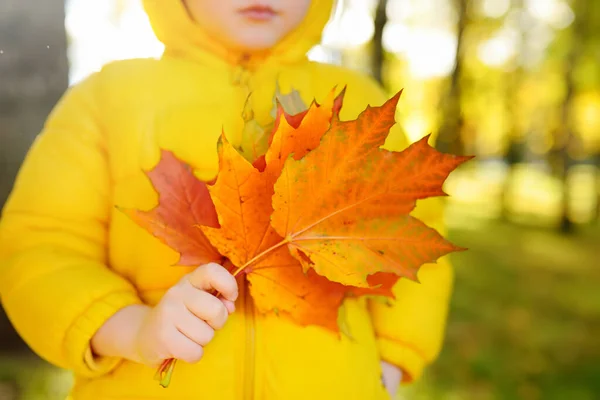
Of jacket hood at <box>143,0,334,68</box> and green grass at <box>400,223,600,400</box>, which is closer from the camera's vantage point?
jacket hood at <box>143,0,334,68</box>

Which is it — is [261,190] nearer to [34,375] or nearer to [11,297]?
[11,297]

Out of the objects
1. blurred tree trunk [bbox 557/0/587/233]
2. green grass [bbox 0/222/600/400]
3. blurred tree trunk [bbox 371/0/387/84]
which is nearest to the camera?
blurred tree trunk [bbox 371/0/387/84]

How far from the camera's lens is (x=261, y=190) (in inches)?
20.0

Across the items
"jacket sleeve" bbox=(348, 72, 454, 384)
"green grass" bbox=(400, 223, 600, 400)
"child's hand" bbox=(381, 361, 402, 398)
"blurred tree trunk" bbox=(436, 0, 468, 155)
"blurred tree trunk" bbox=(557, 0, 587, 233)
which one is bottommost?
"child's hand" bbox=(381, 361, 402, 398)

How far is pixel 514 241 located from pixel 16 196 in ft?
10.3

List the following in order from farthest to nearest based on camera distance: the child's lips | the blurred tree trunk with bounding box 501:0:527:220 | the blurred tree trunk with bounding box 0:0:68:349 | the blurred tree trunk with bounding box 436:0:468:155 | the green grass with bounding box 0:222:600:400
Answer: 1. the blurred tree trunk with bounding box 501:0:527:220
2. the blurred tree trunk with bounding box 436:0:468:155
3. the green grass with bounding box 0:222:600:400
4. the blurred tree trunk with bounding box 0:0:68:349
5. the child's lips

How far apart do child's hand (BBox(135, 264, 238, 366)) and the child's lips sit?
0.29m

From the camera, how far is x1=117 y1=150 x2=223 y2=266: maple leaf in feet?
1.73

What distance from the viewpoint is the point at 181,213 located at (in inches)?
21.5

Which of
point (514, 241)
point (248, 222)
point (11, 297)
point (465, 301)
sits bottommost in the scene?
point (11, 297)

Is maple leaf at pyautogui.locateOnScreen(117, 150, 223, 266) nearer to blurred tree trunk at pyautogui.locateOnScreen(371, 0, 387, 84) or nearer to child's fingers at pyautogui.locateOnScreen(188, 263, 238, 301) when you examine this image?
child's fingers at pyautogui.locateOnScreen(188, 263, 238, 301)

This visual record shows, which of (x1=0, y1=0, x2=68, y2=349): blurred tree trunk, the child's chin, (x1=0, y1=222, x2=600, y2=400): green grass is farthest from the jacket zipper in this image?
(x1=0, y1=222, x2=600, y2=400): green grass

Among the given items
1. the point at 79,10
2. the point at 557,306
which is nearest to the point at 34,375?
the point at 79,10

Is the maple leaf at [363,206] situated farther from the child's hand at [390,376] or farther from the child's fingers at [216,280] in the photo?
the child's hand at [390,376]
